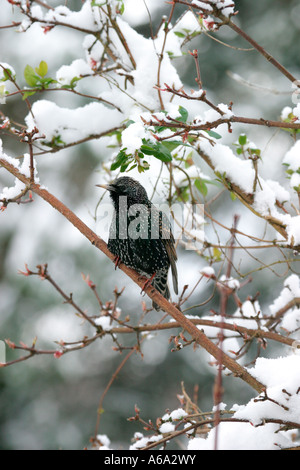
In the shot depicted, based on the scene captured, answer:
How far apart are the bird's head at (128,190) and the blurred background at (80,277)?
2.69 metres

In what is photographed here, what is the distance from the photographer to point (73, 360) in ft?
20.8

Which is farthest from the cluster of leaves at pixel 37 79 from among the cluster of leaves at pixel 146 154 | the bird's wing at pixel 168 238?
the bird's wing at pixel 168 238

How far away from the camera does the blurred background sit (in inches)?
225

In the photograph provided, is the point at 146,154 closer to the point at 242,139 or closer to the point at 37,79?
the point at 242,139

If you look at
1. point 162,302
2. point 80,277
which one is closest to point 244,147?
point 162,302

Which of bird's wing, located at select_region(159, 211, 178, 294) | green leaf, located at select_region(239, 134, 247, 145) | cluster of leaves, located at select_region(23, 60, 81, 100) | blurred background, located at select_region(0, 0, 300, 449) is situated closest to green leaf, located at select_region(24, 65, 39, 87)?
→ cluster of leaves, located at select_region(23, 60, 81, 100)

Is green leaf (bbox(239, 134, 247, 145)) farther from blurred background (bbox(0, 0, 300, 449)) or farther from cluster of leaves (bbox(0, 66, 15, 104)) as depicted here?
blurred background (bbox(0, 0, 300, 449))

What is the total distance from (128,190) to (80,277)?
131 inches

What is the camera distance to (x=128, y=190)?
2697mm

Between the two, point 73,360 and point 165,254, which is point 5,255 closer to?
point 73,360

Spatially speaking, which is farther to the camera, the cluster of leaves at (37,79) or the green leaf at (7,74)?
the cluster of leaves at (37,79)

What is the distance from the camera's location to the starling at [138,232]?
262 cm

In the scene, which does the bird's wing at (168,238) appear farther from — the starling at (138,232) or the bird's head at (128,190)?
the bird's head at (128,190)
